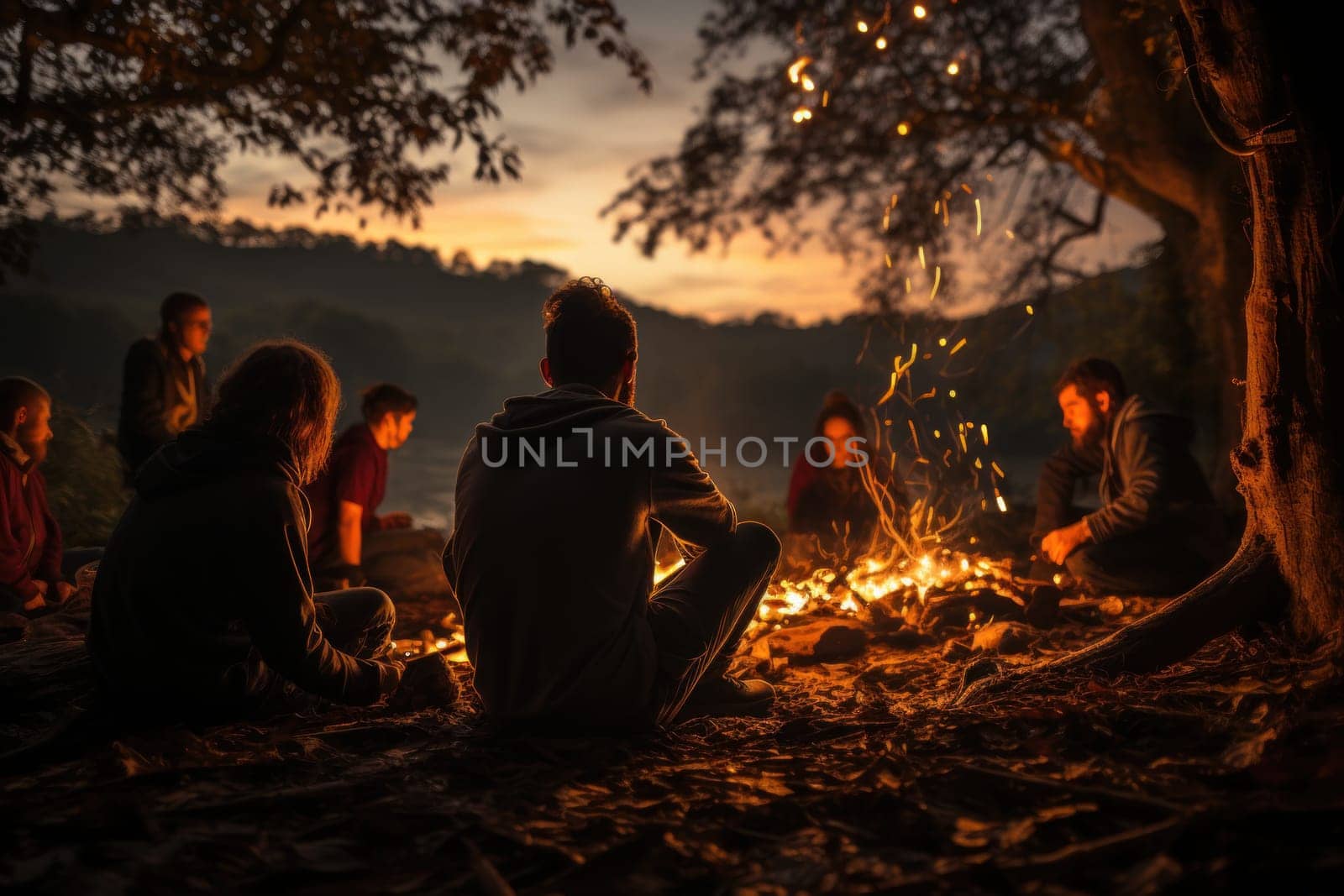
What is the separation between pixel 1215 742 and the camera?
2.62 metres

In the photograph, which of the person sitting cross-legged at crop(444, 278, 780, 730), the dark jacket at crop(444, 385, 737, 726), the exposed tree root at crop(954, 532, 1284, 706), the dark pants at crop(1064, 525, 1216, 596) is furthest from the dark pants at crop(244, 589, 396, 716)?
the dark pants at crop(1064, 525, 1216, 596)

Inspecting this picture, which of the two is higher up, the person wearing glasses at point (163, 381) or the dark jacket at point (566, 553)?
the person wearing glasses at point (163, 381)

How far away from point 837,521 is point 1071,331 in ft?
21.6

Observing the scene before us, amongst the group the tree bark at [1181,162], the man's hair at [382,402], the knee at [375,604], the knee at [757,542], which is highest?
the tree bark at [1181,162]

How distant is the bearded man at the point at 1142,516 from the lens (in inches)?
206

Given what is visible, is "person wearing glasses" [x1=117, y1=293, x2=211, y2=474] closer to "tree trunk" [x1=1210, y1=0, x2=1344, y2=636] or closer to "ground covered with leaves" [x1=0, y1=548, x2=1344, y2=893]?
"ground covered with leaves" [x1=0, y1=548, x2=1344, y2=893]

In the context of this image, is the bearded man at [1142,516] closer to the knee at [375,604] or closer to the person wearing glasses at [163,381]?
the knee at [375,604]

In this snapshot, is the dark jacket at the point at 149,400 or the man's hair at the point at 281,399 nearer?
the man's hair at the point at 281,399

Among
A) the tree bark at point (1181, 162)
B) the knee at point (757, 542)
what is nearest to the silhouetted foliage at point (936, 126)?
the tree bark at point (1181, 162)

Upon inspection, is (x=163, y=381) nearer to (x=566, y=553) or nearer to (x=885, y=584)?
(x=566, y=553)

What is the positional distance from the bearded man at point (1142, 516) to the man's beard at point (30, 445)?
6516 millimetres

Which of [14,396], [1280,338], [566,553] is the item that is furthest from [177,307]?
[1280,338]

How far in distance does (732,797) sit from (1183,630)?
6.75 feet

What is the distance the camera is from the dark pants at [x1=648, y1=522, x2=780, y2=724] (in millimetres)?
3125
